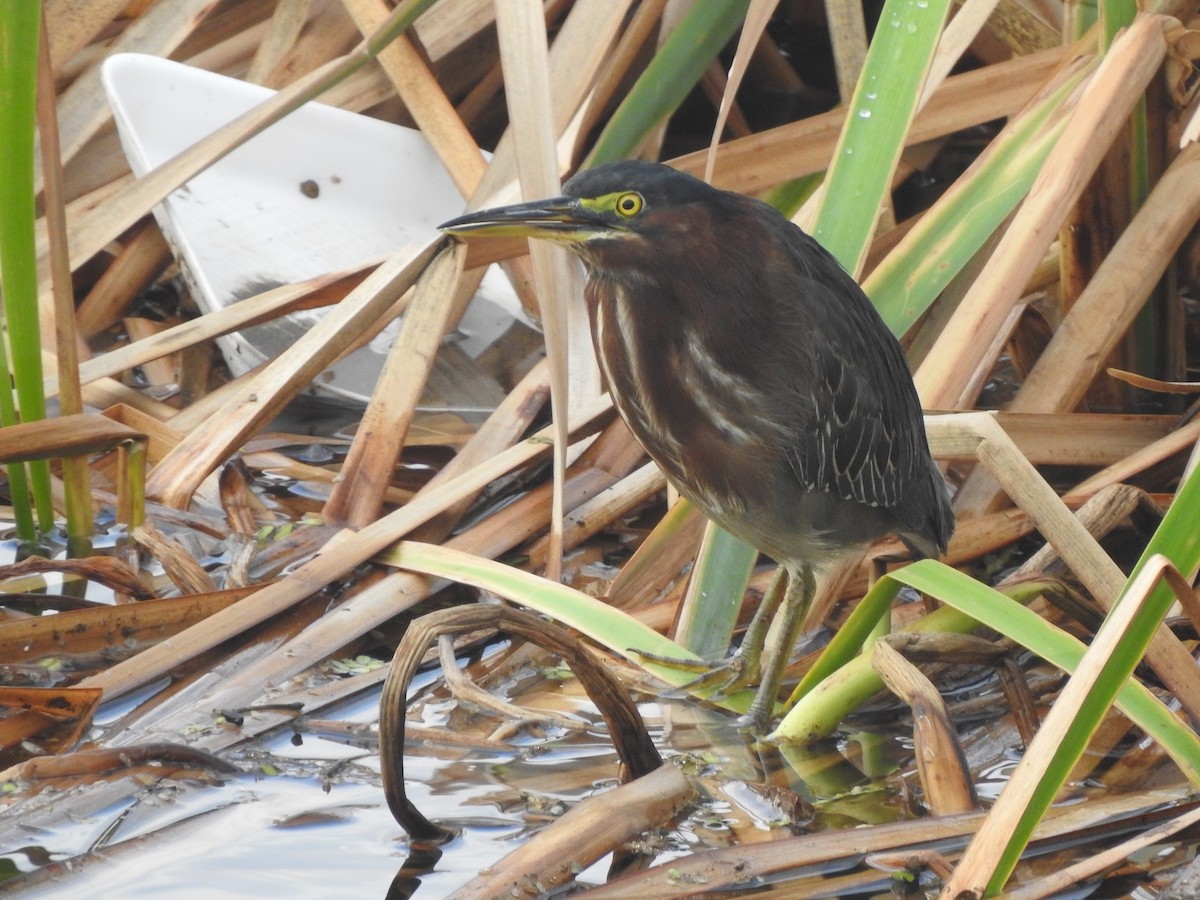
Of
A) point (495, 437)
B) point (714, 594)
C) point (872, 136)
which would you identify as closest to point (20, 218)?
point (495, 437)

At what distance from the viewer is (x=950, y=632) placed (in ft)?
9.07

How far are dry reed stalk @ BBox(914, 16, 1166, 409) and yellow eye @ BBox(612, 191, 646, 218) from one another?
84 cm

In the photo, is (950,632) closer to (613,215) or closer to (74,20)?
(613,215)

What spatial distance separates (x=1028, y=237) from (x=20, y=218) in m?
2.05

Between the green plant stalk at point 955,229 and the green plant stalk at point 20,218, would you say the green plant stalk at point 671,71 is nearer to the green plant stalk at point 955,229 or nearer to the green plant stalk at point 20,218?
the green plant stalk at point 955,229

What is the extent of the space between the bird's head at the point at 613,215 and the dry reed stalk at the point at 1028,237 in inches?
27.8

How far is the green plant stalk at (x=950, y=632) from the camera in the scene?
219 cm

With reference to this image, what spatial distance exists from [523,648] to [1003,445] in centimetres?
109

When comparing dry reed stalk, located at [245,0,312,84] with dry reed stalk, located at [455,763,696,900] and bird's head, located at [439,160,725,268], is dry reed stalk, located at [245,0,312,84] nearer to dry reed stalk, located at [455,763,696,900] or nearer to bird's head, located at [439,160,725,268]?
bird's head, located at [439,160,725,268]

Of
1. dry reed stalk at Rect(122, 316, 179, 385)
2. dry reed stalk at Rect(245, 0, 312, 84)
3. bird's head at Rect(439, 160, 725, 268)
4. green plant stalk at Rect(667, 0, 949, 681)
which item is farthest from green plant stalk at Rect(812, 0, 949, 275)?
dry reed stalk at Rect(245, 0, 312, 84)

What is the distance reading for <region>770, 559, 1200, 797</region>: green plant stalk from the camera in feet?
7.18

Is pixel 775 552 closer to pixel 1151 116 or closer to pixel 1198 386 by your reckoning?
pixel 1198 386

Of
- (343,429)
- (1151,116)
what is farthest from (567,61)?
(1151,116)

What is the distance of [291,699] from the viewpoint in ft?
9.29
